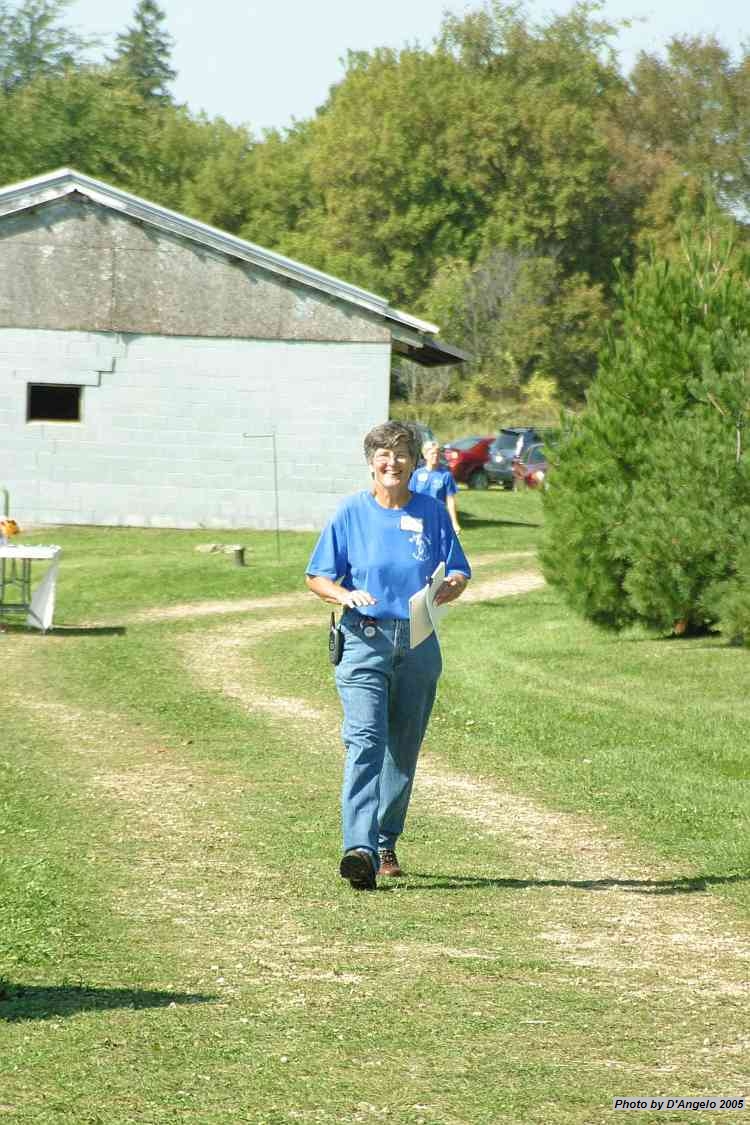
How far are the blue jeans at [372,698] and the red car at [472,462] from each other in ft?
122

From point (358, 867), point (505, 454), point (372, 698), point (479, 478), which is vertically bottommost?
point (479, 478)

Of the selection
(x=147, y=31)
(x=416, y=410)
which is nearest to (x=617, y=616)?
(x=416, y=410)

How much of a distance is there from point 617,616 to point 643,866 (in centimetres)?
986

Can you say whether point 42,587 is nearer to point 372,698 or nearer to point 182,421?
point 182,421

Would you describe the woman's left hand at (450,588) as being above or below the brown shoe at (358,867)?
above


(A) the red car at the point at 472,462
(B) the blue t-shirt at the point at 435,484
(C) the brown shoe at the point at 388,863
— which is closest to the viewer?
(C) the brown shoe at the point at 388,863

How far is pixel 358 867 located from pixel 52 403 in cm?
2393

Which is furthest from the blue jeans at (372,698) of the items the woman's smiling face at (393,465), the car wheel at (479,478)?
the car wheel at (479,478)

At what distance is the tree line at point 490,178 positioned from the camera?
219 feet

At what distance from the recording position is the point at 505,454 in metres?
45.9

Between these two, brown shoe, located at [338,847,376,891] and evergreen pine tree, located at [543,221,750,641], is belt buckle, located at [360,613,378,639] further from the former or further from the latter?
evergreen pine tree, located at [543,221,750,641]

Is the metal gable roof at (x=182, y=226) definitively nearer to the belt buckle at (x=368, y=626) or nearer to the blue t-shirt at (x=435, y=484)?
the blue t-shirt at (x=435, y=484)

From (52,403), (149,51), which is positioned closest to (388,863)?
(52,403)

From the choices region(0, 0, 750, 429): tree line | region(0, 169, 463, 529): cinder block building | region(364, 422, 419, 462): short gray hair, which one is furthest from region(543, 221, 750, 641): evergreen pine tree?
region(0, 0, 750, 429): tree line
